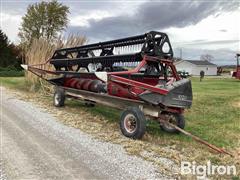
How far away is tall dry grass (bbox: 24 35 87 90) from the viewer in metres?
13.1

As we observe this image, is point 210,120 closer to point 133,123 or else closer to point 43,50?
point 133,123

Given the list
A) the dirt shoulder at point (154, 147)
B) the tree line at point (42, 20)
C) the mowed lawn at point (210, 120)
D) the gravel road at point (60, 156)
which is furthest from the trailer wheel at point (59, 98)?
the tree line at point (42, 20)

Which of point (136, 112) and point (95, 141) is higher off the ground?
point (136, 112)

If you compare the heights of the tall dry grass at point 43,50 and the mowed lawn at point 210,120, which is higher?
the tall dry grass at point 43,50

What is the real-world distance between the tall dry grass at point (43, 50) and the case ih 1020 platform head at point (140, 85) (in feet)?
15.0

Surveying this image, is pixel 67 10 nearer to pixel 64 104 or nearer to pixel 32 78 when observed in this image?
pixel 32 78

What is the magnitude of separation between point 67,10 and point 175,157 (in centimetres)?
4188

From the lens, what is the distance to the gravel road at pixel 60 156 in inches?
161

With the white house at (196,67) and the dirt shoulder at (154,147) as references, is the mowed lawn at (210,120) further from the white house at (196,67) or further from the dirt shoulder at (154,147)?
the white house at (196,67)

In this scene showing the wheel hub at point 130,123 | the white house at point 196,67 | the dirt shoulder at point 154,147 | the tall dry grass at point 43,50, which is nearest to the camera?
the dirt shoulder at point 154,147

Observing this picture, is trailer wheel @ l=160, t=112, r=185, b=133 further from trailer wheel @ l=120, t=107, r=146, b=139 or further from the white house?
the white house

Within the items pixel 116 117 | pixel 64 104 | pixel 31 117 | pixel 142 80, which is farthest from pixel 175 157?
pixel 64 104

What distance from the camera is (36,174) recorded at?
13.2ft

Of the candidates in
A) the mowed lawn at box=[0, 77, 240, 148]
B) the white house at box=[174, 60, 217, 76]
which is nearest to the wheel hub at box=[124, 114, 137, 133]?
the mowed lawn at box=[0, 77, 240, 148]
